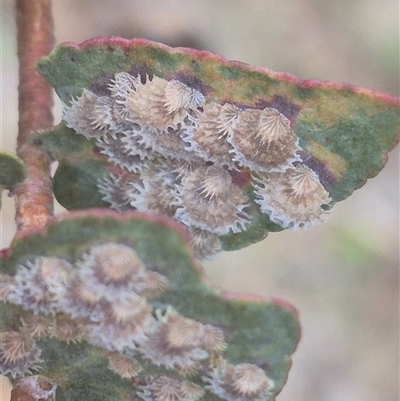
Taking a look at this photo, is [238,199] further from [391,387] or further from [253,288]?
[391,387]

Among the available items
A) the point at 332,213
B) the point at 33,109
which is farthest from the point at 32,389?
the point at 332,213

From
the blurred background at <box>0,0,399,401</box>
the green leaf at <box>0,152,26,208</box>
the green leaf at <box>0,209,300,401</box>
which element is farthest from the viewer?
the blurred background at <box>0,0,399,401</box>

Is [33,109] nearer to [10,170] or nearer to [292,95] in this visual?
[10,170]

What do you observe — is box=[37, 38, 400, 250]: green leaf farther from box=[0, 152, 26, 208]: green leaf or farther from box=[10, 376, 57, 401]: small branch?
box=[10, 376, 57, 401]: small branch

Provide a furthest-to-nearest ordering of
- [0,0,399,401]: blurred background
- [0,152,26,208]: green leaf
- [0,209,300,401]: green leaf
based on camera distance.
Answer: [0,0,399,401]: blurred background < [0,152,26,208]: green leaf < [0,209,300,401]: green leaf

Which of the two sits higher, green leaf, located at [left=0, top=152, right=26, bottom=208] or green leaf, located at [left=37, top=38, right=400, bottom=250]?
green leaf, located at [left=37, top=38, right=400, bottom=250]

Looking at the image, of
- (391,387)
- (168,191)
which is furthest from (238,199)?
(391,387)

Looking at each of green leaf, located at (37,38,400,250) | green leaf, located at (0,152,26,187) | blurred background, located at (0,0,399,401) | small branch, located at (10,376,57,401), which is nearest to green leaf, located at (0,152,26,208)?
green leaf, located at (0,152,26,187)
